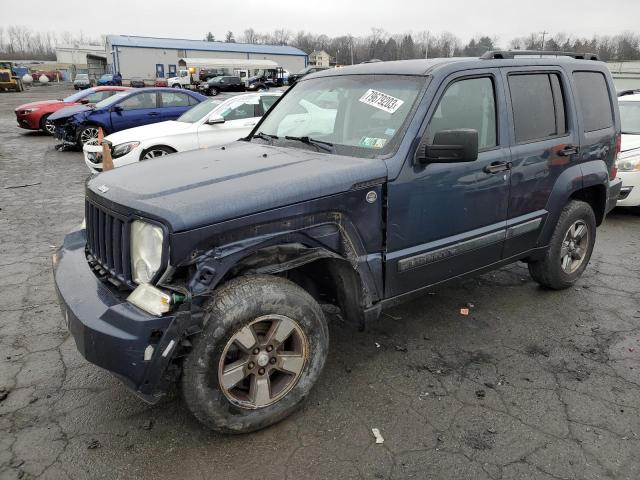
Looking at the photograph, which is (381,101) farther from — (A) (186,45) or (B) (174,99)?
(A) (186,45)

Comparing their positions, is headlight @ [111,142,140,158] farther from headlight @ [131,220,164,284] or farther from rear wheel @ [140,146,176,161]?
headlight @ [131,220,164,284]

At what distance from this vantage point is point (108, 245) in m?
2.74

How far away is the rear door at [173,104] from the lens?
12.5 m

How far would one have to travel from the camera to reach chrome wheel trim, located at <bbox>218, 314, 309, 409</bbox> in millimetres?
2570

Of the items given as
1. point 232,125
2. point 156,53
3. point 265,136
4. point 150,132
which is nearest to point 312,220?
point 265,136

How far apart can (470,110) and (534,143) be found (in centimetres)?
68

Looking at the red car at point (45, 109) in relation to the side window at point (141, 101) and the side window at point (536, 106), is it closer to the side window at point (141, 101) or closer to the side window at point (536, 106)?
the side window at point (141, 101)

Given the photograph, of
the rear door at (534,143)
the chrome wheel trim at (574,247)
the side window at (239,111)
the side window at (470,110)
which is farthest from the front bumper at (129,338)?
the side window at (239,111)

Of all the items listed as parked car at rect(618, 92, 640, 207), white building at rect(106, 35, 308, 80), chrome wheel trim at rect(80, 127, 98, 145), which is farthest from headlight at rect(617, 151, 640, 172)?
white building at rect(106, 35, 308, 80)

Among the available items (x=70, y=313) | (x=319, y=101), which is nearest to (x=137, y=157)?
(x=319, y=101)

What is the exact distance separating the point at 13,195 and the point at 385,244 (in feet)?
25.6

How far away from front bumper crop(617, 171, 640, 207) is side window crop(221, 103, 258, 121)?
20.5ft

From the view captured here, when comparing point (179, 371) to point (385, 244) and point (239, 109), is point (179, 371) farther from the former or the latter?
point (239, 109)

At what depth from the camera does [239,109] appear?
939cm
